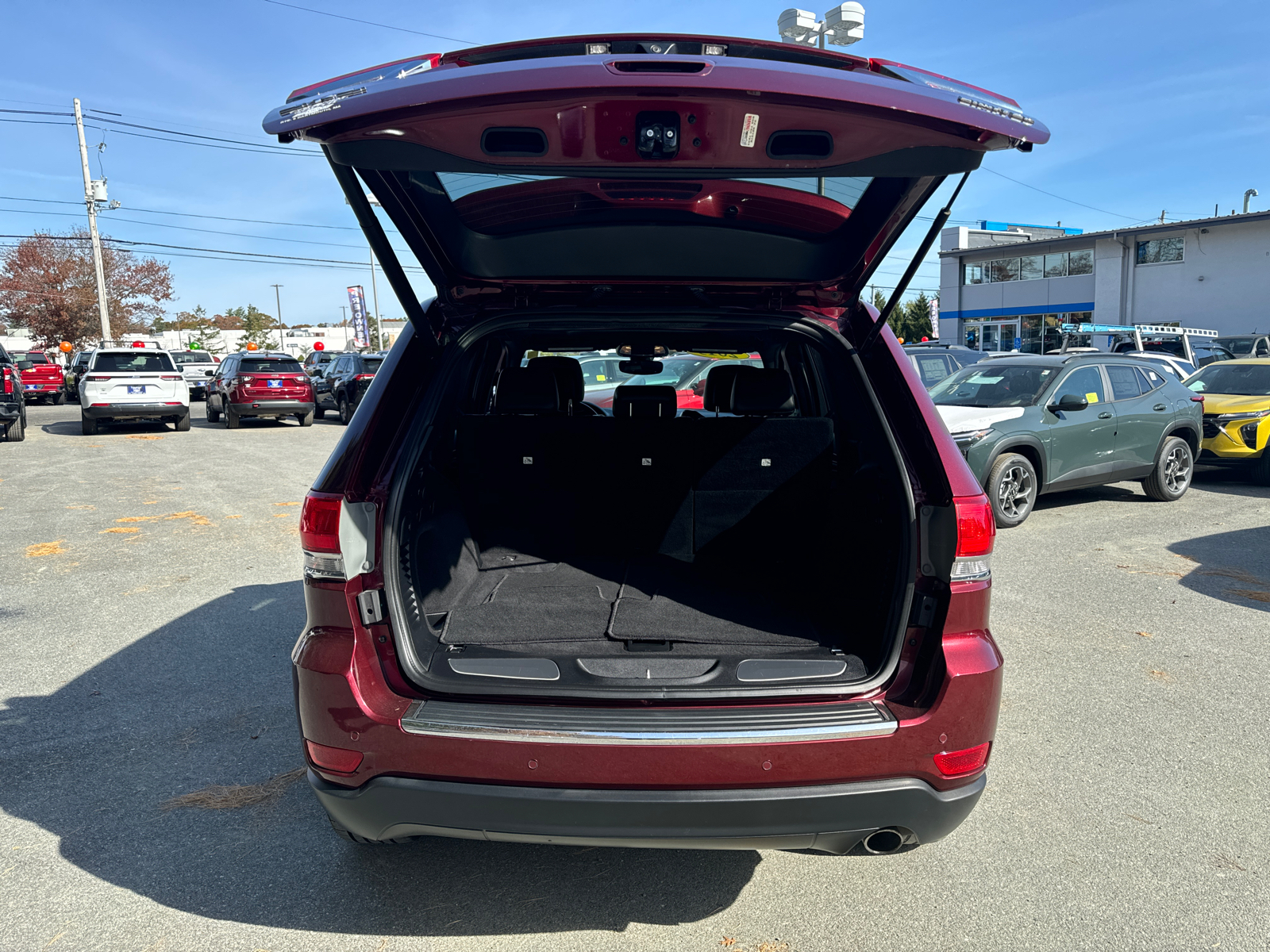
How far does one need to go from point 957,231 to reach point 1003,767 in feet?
146

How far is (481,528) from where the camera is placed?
144 inches

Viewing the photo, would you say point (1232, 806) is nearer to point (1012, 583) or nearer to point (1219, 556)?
point (1012, 583)

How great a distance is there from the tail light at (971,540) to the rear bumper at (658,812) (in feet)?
1.83

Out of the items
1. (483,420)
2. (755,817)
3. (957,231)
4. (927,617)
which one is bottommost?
(755,817)

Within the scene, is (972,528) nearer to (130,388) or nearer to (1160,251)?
(130,388)

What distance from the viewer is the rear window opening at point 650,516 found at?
8.81 ft

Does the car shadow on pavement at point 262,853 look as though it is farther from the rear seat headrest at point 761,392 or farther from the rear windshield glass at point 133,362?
the rear windshield glass at point 133,362

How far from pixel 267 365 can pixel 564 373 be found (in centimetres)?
1690

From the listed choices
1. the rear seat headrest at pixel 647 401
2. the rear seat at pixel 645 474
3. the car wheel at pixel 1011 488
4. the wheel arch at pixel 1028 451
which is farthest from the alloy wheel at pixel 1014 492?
the rear seat at pixel 645 474

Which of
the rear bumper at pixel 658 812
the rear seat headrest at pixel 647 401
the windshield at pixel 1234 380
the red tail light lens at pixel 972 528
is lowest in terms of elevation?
the rear bumper at pixel 658 812

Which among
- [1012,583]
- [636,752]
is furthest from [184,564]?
[1012,583]

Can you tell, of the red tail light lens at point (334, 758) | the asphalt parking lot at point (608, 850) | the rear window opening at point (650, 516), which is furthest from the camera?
the rear window opening at point (650, 516)

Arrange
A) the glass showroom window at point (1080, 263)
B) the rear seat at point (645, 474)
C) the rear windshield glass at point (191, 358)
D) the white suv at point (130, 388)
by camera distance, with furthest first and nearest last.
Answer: the glass showroom window at point (1080, 263), the rear windshield glass at point (191, 358), the white suv at point (130, 388), the rear seat at point (645, 474)

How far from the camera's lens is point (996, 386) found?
9.00 metres
